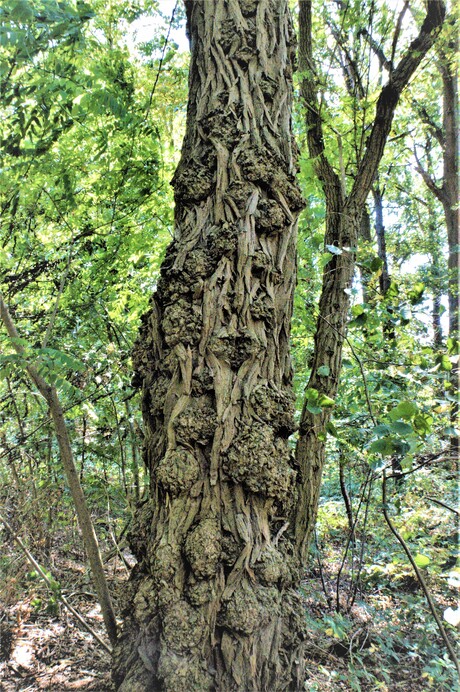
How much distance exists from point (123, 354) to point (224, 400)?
2088 millimetres

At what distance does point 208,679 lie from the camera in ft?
4.02

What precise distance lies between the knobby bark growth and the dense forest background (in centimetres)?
10

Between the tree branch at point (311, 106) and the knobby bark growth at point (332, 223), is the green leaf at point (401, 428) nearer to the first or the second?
the knobby bark growth at point (332, 223)

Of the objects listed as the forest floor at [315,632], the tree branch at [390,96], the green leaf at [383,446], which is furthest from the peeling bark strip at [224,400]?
the tree branch at [390,96]

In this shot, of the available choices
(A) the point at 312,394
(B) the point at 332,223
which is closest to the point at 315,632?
(A) the point at 312,394

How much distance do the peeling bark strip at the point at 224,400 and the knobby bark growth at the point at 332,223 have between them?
1179 millimetres

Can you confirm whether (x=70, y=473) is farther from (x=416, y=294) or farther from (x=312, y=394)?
(x=416, y=294)

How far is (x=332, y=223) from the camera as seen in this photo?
130 inches

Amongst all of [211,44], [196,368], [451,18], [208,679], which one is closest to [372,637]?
[208,679]

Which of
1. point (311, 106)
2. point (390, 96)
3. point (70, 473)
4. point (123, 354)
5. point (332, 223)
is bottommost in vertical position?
point (70, 473)

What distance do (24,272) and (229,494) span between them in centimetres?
333

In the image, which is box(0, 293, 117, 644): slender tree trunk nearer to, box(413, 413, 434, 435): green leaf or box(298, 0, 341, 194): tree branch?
box(413, 413, 434, 435): green leaf

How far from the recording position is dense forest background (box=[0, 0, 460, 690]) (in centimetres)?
201

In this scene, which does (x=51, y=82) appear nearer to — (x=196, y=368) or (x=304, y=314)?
(x=196, y=368)
